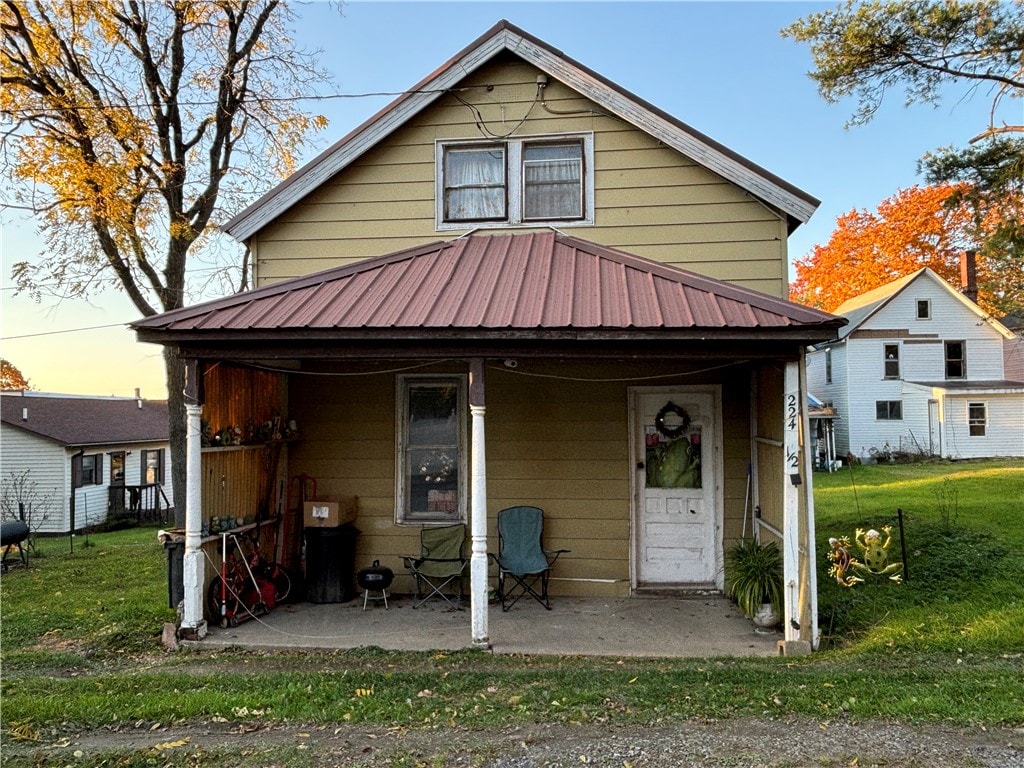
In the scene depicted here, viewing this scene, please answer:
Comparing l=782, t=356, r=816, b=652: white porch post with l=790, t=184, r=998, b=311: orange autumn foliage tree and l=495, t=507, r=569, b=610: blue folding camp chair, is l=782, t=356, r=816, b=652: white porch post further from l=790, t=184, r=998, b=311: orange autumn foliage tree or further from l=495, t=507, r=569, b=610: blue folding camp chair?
l=790, t=184, r=998, b=311: orange autumn foliage tree

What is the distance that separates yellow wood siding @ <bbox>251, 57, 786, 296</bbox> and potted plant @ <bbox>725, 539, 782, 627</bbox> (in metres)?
2.80

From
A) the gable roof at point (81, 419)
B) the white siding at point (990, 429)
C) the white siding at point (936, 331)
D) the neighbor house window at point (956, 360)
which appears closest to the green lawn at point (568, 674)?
the gable roof at point (81, 419)

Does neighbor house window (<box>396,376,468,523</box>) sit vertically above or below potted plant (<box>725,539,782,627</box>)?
above

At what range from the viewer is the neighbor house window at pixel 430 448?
7465 mm

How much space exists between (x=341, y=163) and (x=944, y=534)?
8655 millimetres

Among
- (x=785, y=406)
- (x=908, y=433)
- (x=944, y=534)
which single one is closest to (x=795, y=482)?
(x=785, y=406)

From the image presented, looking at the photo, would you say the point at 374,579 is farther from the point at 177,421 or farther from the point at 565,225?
the point at 177,421

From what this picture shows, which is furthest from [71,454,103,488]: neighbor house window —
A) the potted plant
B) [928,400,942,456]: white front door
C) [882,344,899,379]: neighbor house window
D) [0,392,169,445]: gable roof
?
[928,400,942,456]: white front door

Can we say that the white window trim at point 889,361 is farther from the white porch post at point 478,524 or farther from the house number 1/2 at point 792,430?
the white porch post at point 478,524

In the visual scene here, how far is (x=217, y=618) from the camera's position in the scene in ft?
20.4

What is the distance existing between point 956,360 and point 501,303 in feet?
83.7

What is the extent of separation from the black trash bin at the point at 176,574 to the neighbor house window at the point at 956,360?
2731 cm

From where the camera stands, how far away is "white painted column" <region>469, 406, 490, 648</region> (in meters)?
5.54

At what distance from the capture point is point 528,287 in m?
6.25
